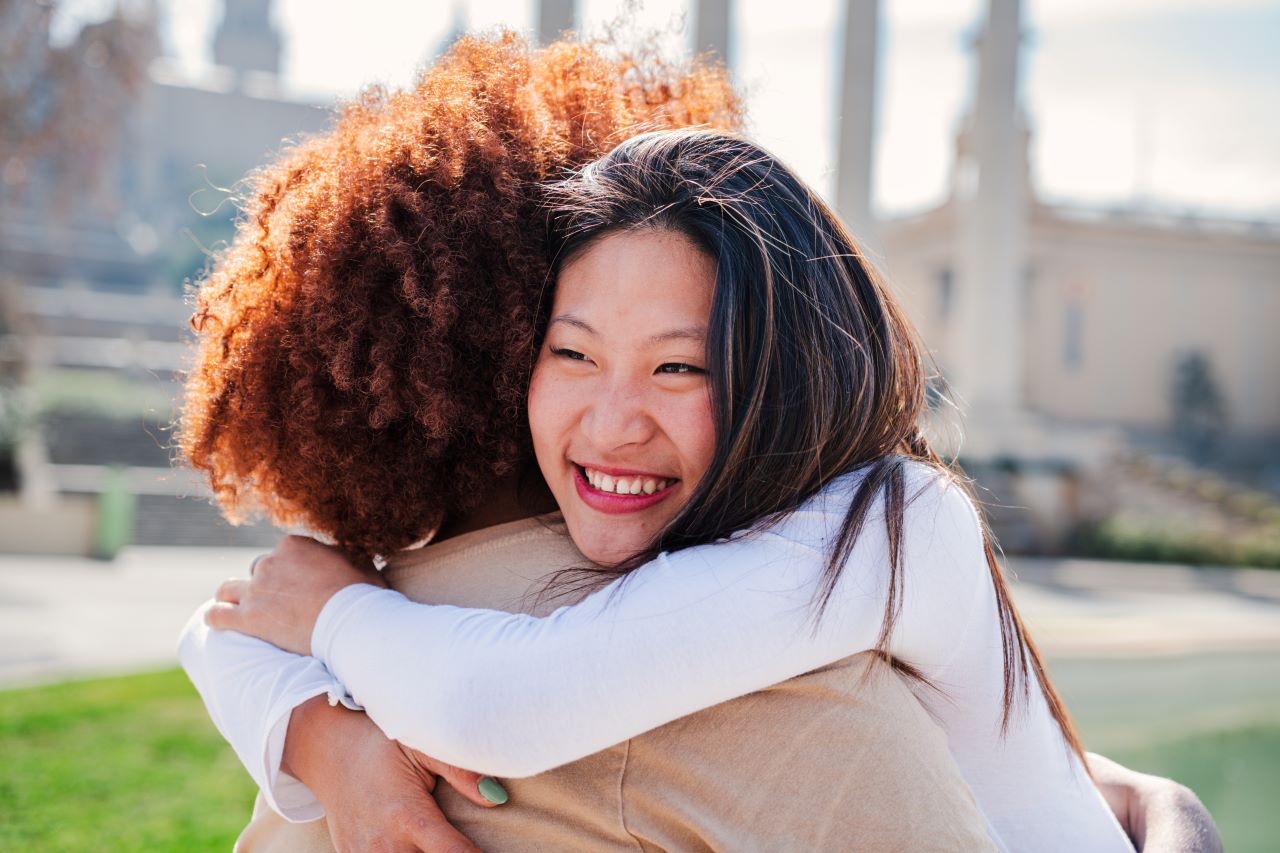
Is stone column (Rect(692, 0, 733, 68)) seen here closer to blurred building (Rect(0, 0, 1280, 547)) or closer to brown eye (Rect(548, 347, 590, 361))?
blurred building (Rect(0, 0, 1280, 547))

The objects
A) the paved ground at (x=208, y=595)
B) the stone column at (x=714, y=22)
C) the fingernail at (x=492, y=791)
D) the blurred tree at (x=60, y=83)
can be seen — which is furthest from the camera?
the stone column at (x=714, y=22)

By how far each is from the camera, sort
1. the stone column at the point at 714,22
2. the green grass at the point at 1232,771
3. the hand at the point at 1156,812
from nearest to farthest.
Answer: the hand at the point at 1156,812
the green grass at the point at 1232,771
the stone column at the point at 714,22

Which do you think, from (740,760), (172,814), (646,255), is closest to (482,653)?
(740,760)

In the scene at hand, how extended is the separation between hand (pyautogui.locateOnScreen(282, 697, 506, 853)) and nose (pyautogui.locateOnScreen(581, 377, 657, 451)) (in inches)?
20.4

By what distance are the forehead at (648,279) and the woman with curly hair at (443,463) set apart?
198mm

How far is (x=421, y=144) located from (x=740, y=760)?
46.3 inches

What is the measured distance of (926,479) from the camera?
1.64 meters

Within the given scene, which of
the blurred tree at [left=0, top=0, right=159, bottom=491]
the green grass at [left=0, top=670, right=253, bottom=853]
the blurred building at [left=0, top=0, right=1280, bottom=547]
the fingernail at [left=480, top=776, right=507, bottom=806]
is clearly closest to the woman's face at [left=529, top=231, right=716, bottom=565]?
the fingernail at [left=480, top=776, right=507, bottom=806]

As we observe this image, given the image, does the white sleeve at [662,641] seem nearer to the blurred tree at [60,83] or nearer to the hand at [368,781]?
the hand at [368,781]

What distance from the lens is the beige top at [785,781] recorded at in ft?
4.61

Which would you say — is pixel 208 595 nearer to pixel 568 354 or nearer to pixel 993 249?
pixel 568 354

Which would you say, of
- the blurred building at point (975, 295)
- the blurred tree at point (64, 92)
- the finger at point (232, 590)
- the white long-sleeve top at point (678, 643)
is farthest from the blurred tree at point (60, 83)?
the white long-sleeve top at point (678, 643)

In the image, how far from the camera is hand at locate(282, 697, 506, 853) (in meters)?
1.61

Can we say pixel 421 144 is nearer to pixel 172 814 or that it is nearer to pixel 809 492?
pixel 809 492
